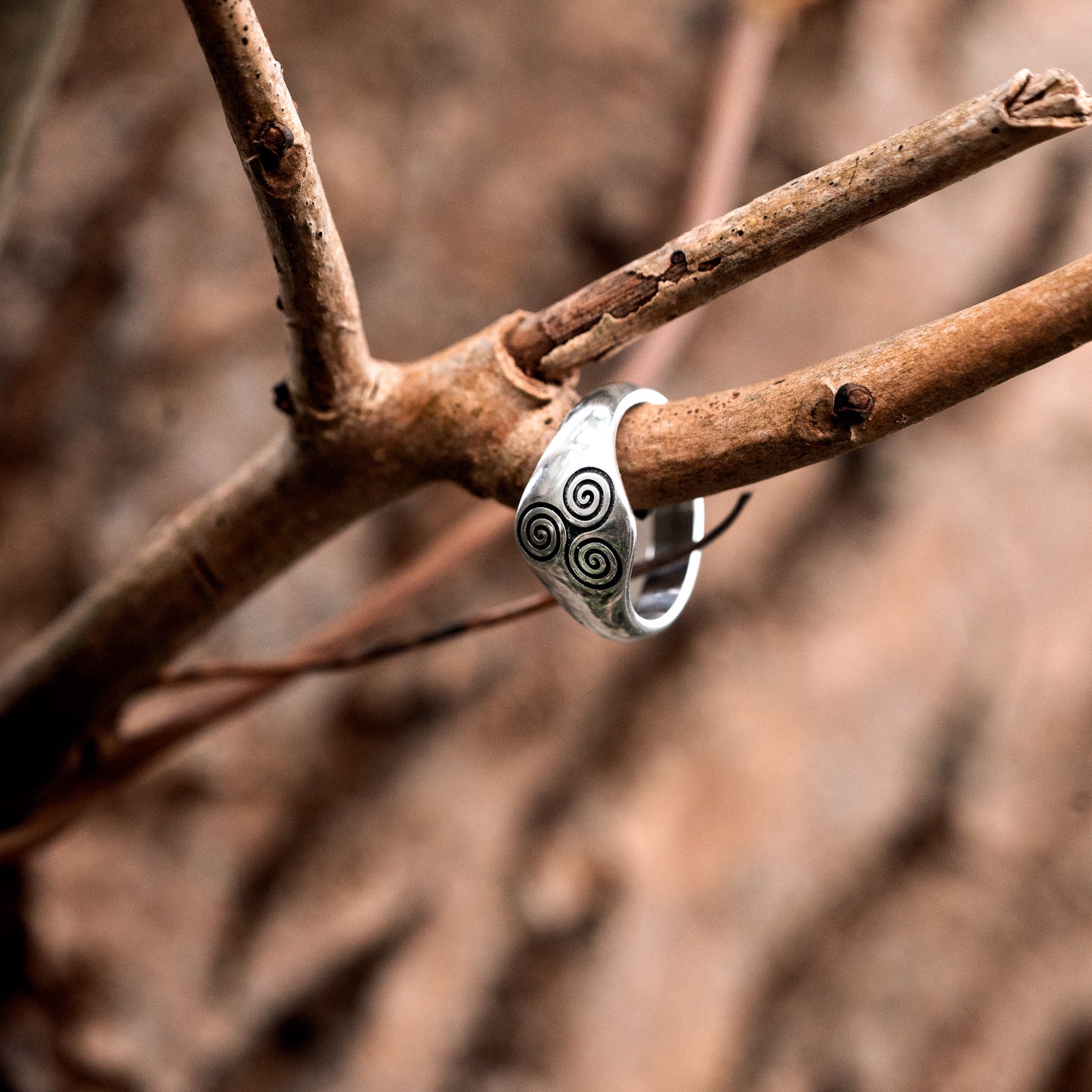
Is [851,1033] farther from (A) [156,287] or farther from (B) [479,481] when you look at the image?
(A) [156,287]

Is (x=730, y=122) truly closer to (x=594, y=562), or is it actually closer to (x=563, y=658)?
(x=563, y=658)

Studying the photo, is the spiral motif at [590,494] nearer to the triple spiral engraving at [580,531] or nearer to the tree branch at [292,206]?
the triple spiral engraving at [580,531]

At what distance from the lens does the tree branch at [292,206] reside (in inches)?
12.5

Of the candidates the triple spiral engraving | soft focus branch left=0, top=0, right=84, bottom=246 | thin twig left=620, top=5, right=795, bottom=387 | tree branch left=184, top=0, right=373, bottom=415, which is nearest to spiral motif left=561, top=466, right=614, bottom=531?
the triple spiral engraving

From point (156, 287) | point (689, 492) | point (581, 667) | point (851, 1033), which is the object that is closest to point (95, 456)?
point (156, 287)

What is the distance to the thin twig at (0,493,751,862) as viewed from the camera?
532 mm

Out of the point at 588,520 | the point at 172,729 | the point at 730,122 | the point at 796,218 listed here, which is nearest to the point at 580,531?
the point at 588,520

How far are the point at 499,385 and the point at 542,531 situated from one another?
7 centimetres

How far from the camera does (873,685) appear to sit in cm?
94

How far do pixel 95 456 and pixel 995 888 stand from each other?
0.94 meters

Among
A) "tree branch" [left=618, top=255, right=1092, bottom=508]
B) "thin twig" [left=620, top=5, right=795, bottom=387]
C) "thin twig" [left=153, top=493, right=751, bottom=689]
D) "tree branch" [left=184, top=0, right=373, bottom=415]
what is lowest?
"tree branch" [left=618, top=255, right=1092, bottom=508]

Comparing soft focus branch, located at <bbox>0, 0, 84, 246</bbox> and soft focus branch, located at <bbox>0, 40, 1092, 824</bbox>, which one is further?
soft focus branch, located at <bbox>0, 0, 84, 246</bbox>

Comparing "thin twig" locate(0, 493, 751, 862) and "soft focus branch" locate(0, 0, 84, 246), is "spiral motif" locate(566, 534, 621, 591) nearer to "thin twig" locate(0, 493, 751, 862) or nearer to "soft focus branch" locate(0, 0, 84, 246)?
"thin twig" locate(0, 493, 751, 862)

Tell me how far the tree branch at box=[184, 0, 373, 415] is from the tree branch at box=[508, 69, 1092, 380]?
7cm
